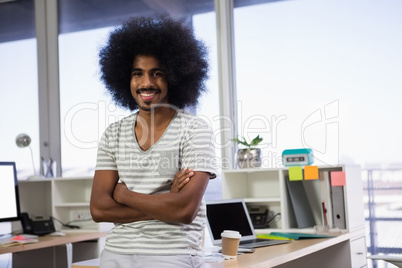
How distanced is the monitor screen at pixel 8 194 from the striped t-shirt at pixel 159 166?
2.21m

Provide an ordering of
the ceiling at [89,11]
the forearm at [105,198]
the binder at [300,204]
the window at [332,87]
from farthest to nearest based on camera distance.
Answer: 1. the ceiling at [89,11]
2. the window at [332,87]
3. the binder at [300,204]
4. the forearm at [105,198]

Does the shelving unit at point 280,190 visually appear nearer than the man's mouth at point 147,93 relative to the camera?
No

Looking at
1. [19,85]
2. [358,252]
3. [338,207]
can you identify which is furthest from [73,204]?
[358,252]

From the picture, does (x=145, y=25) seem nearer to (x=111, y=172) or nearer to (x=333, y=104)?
(x=111, y=172)

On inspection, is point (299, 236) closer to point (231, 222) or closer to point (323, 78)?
point (231, 222)

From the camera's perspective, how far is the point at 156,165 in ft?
5.08

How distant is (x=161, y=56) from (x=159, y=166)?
1.28ft

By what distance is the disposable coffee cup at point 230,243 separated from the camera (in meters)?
2.33

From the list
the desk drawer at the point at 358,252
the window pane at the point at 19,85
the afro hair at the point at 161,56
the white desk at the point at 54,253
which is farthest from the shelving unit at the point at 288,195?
the window pane at the point at 19,85

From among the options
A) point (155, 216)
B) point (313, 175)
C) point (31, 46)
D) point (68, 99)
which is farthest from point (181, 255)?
point (31, 46)

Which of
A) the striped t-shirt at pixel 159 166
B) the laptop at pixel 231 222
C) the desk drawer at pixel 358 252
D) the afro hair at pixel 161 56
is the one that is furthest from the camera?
the desk drawer at pixel 358 252

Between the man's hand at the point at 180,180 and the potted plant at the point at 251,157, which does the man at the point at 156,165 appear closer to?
the man's hand at the point at 180,180

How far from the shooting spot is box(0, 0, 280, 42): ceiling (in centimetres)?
454

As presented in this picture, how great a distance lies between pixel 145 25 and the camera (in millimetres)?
1855
